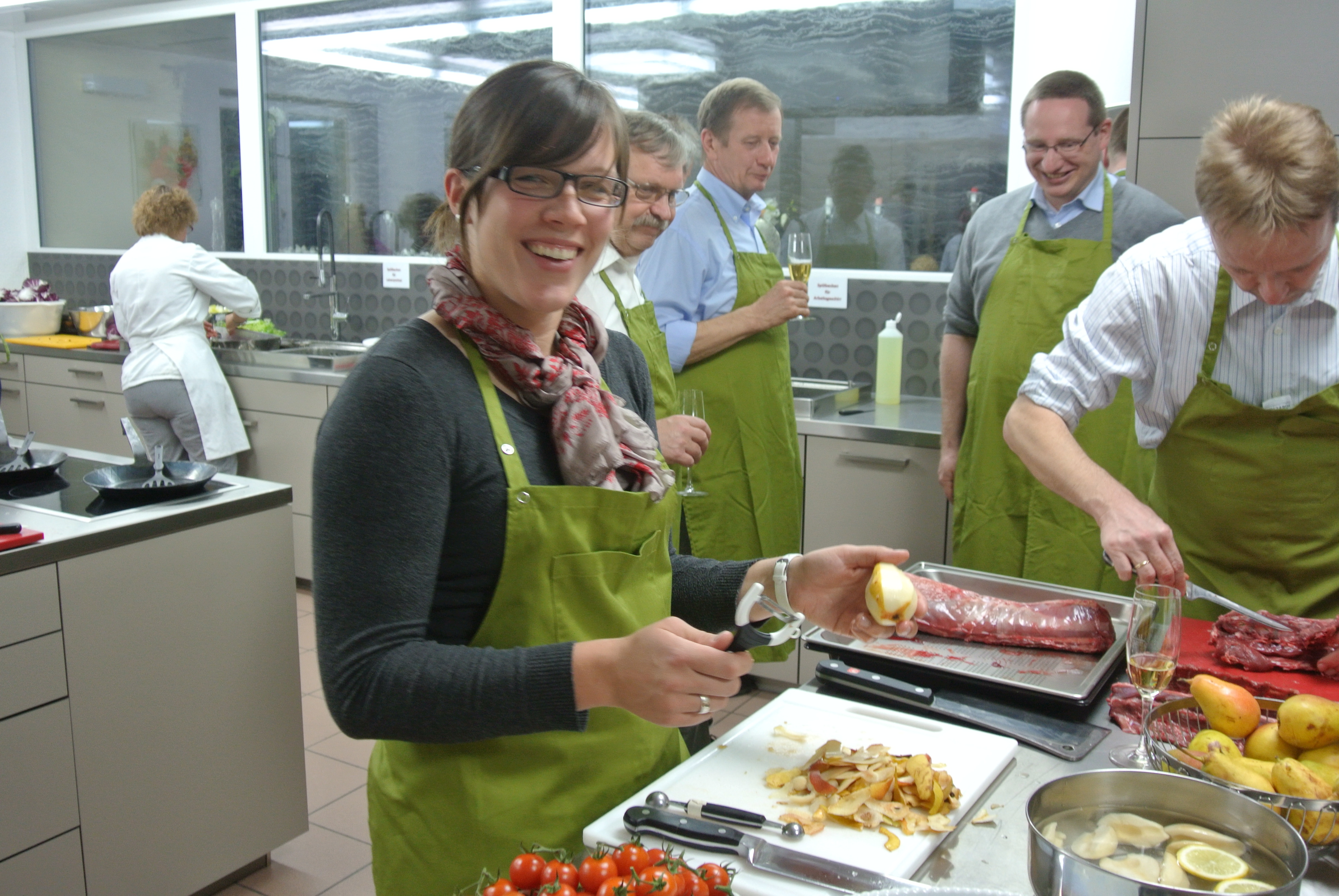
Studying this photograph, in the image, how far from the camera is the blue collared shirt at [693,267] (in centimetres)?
309

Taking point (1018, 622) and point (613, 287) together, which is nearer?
point (1018, 622)

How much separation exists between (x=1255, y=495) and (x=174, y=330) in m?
4.20

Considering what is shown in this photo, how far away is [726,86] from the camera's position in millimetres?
3191

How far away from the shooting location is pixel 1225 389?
185cm

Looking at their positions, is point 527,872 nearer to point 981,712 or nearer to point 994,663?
point 981,712

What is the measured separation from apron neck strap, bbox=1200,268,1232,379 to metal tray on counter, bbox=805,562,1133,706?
0.47m

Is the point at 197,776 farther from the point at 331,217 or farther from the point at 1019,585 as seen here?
the point at 331,217

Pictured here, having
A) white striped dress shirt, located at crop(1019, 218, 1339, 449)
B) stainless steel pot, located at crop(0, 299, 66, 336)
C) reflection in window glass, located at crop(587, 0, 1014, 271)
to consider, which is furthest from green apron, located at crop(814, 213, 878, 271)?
stainless steel pot, located at crop(0, 299, 66, 336)

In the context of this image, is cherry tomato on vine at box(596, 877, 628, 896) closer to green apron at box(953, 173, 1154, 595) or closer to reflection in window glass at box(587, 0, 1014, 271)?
green apron at box(953, 173, 1154, 595)

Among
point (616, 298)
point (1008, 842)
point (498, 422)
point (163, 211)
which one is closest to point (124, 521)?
point (616, 298)

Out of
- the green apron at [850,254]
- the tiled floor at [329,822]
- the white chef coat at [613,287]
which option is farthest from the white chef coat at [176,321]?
the white chef coat at [613,287]

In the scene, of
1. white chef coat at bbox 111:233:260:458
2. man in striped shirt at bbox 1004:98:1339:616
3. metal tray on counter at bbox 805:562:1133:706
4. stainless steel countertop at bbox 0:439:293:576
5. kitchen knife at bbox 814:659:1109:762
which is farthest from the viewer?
white chef coat at bbox 111:233:260:458

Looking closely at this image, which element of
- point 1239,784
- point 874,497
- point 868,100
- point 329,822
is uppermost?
point 868,100

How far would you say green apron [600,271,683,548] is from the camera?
2.61m
